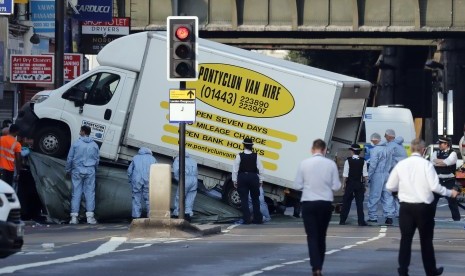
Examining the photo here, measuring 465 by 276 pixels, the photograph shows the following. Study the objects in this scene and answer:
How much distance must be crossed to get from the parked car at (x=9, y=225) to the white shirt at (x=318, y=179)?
11.1ft

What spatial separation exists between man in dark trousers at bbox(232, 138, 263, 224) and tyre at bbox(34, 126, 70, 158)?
3.68m

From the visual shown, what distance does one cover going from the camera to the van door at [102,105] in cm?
2781

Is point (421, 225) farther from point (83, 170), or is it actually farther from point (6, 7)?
point (6, 7)

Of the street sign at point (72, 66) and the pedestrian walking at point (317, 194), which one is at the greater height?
the street sign at point (72, 66)

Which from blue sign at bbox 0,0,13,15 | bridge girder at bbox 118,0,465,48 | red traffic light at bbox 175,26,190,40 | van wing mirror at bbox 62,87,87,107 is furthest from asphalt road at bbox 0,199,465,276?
bridge girder at bbox 118,0,465,48

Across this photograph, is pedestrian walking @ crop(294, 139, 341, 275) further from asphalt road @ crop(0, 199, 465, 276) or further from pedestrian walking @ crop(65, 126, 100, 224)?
pedestrian walking @ crop(65, 126, 100, 224)

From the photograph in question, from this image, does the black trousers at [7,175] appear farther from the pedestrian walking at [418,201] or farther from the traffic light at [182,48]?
the pedestrian walking at [418,201]

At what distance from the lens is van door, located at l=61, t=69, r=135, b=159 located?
27.8 m

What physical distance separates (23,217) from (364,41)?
24.1 metres

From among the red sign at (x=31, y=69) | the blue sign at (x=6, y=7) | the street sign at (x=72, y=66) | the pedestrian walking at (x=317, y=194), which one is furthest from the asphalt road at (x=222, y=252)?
the street sign at (x=72, y=66)

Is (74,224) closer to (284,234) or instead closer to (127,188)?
(127,188)

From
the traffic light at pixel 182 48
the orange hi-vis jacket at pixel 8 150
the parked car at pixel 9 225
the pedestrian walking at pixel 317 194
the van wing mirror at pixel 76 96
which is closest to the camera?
the parked car at pixel 9 225

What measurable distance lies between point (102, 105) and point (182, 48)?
600 cm

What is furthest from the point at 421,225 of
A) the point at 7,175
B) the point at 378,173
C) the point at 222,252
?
the point at 378,173
